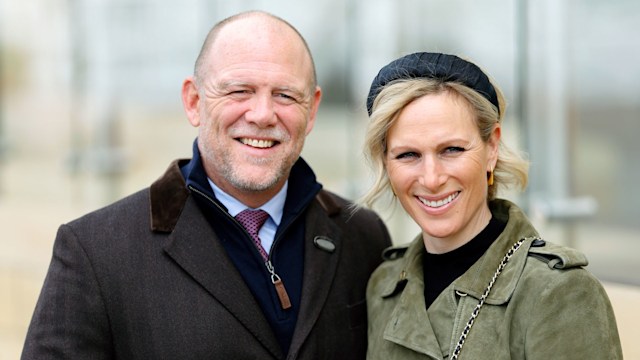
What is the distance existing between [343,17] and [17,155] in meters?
4.80

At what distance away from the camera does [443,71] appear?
99.3 inches

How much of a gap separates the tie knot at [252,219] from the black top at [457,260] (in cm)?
56

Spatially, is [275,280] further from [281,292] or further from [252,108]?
[252,108]

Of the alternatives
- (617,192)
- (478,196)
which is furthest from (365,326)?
(617,192)

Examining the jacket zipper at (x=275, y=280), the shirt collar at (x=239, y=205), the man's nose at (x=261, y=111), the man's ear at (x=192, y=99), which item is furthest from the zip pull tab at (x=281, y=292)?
the man's ear at (x=192, y=99)

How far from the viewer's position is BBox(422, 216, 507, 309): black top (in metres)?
2.55

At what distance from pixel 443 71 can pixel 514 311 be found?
68cm

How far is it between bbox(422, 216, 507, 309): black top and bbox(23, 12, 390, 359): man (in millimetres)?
365

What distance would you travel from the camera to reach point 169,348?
259cm

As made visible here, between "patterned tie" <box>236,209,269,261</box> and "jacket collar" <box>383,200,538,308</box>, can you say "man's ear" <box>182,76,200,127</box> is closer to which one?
"patterned tie" <box>236,209,269,261</box>

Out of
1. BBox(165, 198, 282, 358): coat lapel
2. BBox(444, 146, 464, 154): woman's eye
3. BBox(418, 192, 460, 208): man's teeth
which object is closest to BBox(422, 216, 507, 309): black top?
BBox(418, 192, 460, 208): man's teeth

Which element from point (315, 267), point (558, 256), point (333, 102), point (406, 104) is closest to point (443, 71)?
point (406, 104)

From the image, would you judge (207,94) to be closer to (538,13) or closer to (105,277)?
(105,277)

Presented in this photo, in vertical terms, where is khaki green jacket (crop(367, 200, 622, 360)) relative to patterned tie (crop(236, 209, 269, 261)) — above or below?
below
